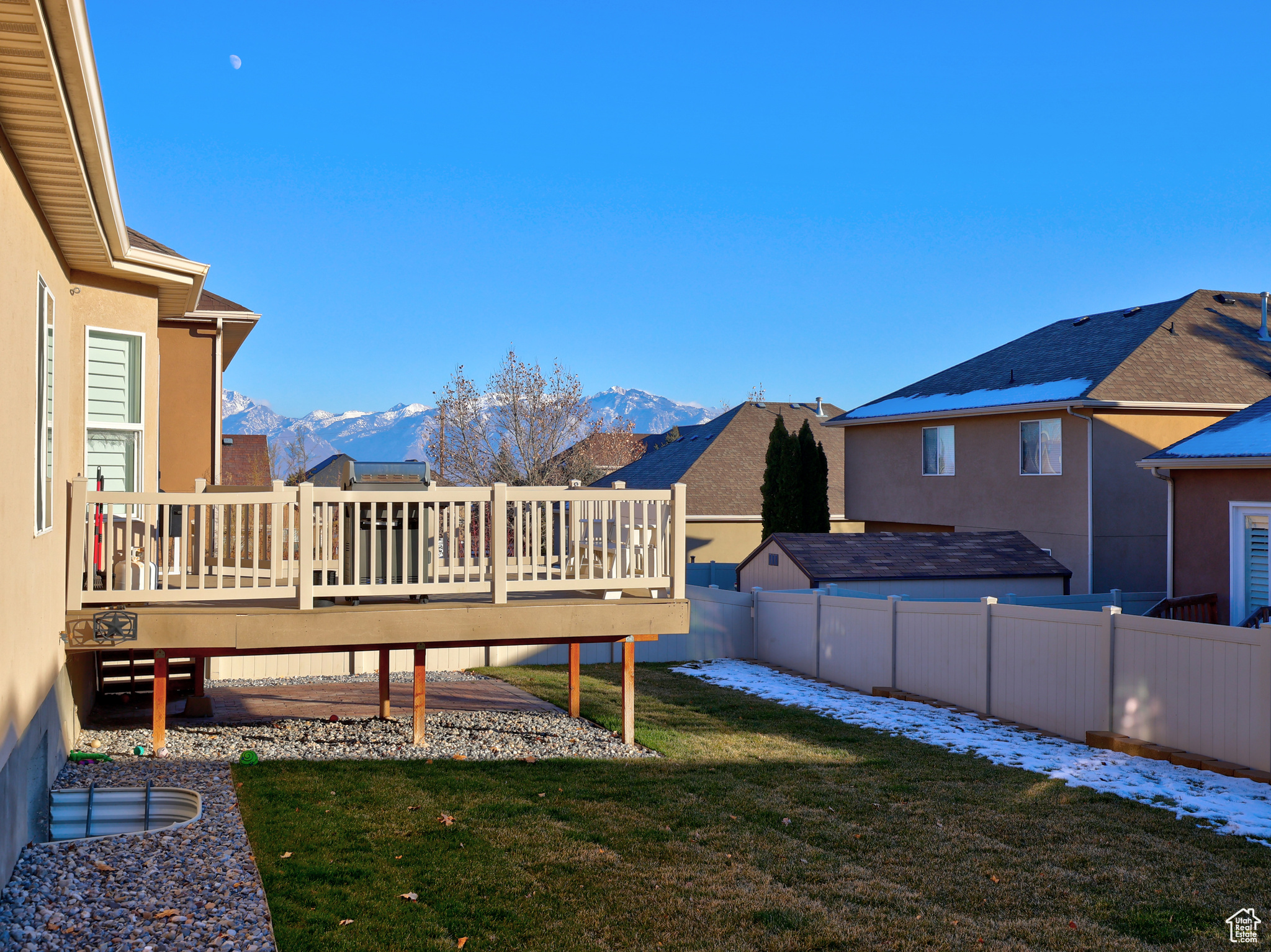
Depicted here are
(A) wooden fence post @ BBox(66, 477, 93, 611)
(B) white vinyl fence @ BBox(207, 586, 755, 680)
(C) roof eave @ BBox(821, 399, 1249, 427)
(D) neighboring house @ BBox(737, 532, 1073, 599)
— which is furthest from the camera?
(C) roof eave @ BBox(821, 399, 1249, 427)

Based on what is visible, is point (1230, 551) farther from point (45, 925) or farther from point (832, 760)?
point (45, 925)

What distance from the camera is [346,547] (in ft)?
29.9

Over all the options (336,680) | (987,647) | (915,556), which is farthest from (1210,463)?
(336,680)

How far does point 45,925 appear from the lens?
4957mm

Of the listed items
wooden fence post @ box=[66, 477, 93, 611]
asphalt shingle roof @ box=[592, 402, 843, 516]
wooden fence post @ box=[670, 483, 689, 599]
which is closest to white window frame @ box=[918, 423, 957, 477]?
asphalt shingle roof @ box=[592, 402, 843, 516]

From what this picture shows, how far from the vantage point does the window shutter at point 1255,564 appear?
14.1 meters

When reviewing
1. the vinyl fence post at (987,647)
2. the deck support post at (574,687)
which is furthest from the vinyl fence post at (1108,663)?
the deck support post at (574,687)

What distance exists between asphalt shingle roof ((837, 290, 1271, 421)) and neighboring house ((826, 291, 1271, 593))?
4 centimetres

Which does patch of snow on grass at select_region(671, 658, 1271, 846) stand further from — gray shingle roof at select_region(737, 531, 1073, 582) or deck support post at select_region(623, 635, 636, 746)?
gray shingle roof at select_region(737, 531, 1073, 582)

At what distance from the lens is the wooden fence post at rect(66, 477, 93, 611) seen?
7.76m

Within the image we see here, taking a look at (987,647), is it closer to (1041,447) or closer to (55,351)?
(1041,447)

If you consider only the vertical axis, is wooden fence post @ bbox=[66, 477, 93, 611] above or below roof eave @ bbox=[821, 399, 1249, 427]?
below

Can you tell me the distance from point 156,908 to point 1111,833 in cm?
644

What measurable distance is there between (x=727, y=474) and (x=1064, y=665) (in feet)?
71.2
